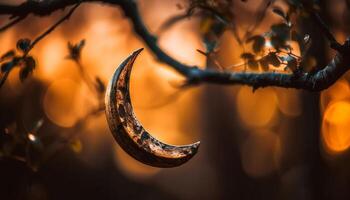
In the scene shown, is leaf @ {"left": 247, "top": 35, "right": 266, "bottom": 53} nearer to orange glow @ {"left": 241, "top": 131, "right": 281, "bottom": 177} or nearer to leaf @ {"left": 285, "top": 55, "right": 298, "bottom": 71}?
leaf @ {"left": 285, "top": 55, "right": 298, "bottom": 71}

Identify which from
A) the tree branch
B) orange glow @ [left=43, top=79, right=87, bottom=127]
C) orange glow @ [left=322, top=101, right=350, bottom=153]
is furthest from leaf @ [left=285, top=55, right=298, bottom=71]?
orange glow @ [left=43, top=79, right=87, bottom=127]

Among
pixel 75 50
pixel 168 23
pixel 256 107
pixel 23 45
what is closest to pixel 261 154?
pixel 256 107

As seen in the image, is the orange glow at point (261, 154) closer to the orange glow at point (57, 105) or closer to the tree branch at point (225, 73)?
the orange glow at point (57, 105)

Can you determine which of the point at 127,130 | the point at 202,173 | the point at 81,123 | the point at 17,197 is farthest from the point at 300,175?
the point at 202,173

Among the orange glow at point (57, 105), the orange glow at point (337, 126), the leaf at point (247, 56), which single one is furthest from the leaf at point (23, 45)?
the orange glow at point (57, 105)

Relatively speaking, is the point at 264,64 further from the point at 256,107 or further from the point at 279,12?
the point at 256,107

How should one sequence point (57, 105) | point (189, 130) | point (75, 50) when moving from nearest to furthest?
1. point (75, 50)
2. point (57, 105)
3. point (189, 130)
